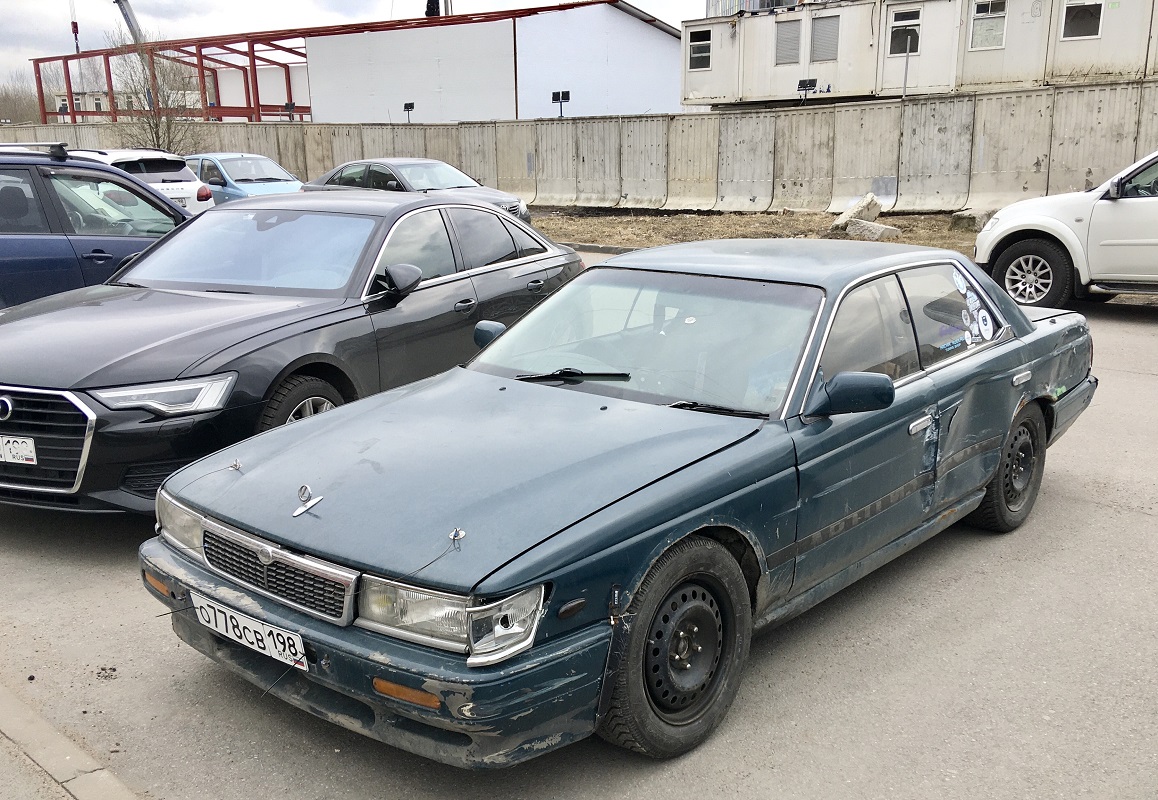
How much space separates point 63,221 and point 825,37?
2536cm

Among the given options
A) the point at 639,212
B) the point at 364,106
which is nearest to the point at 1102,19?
the point at 639,212

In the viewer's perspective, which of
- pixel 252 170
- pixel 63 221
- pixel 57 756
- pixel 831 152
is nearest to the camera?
pixel 57 756

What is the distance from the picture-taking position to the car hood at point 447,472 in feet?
9.03

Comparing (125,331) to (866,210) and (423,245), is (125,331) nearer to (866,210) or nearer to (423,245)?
(423,245)

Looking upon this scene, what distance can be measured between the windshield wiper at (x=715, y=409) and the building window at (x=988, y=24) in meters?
26.7

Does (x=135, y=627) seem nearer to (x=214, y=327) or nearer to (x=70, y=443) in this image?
(x=70, y=443)

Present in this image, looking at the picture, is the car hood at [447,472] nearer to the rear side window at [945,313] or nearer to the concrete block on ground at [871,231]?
the rear side window at [945,313]

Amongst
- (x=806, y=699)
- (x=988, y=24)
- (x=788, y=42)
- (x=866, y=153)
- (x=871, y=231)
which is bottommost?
(x=806, y=699)

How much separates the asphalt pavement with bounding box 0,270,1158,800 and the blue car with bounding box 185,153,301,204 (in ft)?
48.6

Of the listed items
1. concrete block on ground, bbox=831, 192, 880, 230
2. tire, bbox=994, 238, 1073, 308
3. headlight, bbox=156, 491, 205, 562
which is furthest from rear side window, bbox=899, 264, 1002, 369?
concrete block on ground, bbox=831, 192, 880, 230

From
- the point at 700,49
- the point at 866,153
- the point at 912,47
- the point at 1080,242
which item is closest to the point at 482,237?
the point at 1080,242

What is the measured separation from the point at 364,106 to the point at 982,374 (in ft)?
148

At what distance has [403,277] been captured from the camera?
5.50 meters

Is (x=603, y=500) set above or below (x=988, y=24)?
below
